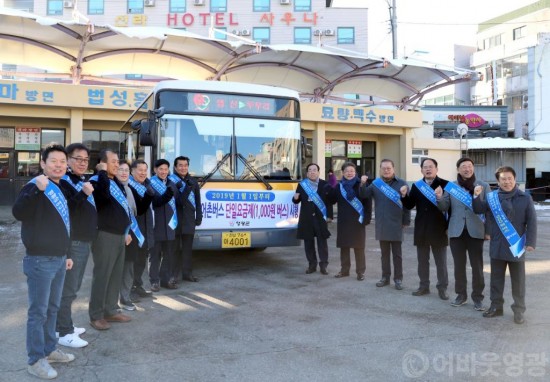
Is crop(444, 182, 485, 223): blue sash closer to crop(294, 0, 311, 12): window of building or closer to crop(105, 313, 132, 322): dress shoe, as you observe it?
crop(105, 313, 132, 322): dress shoe

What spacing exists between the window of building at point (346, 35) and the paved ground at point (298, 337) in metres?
34.1

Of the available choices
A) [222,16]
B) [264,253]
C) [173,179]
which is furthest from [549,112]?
[173,179]

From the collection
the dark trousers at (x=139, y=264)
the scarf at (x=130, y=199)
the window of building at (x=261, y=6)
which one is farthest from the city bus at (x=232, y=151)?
the window of building at (x=261, y=6)

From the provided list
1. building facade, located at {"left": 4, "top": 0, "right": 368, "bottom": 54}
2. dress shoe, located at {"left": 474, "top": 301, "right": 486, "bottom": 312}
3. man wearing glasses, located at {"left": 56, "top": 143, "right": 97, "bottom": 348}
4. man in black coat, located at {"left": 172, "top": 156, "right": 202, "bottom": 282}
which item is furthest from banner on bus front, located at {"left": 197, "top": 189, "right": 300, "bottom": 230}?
building facade, located at {"left": 4, "top": 0, "right": 368, "bottom": 54}

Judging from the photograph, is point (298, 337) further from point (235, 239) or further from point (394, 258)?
point (235, 239)

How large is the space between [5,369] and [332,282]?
4597 mm

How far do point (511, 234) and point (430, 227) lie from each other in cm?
121

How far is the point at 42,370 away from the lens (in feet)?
12.1

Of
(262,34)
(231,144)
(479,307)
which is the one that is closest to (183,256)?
(231,144)

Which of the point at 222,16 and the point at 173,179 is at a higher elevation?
the point at 222,16

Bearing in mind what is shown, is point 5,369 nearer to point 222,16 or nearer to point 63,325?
point 63,325

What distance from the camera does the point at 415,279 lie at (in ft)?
24.5

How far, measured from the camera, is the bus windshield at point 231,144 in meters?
7.35

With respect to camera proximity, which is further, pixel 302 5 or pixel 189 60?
pixel 302 5
